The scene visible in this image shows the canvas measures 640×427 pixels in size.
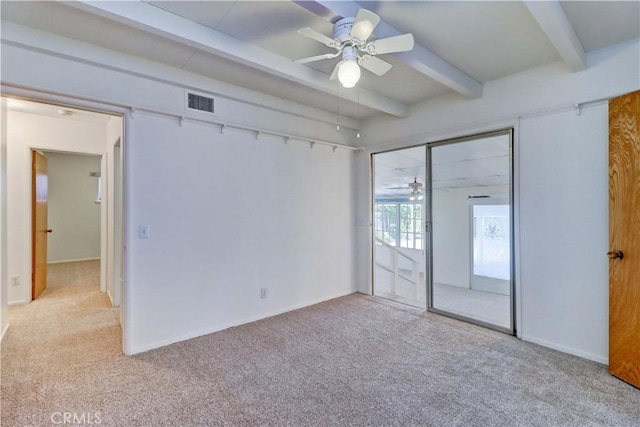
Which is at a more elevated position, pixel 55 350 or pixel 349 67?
pixel 349 67

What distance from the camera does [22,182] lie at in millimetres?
4062

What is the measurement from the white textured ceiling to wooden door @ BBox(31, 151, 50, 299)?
119 inches

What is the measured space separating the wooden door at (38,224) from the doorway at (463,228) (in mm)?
4736

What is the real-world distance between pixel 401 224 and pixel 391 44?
6807 millimetres

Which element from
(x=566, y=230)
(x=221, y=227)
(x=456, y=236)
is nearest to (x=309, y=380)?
(x=221, y=227)

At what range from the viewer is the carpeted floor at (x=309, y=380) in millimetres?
1836

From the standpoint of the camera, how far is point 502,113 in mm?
3059

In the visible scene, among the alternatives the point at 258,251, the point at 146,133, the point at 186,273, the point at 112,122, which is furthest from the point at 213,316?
the point at 112,122

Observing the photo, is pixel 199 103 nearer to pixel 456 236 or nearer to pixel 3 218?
pixel 3 218

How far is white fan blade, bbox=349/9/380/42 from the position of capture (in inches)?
65.0

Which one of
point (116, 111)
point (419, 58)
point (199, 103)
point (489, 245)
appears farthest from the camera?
point (489, 245)

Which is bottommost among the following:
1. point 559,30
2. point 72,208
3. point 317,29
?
point 72,208

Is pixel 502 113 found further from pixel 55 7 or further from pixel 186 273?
pixel 55 7

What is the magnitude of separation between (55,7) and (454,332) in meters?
4.12
